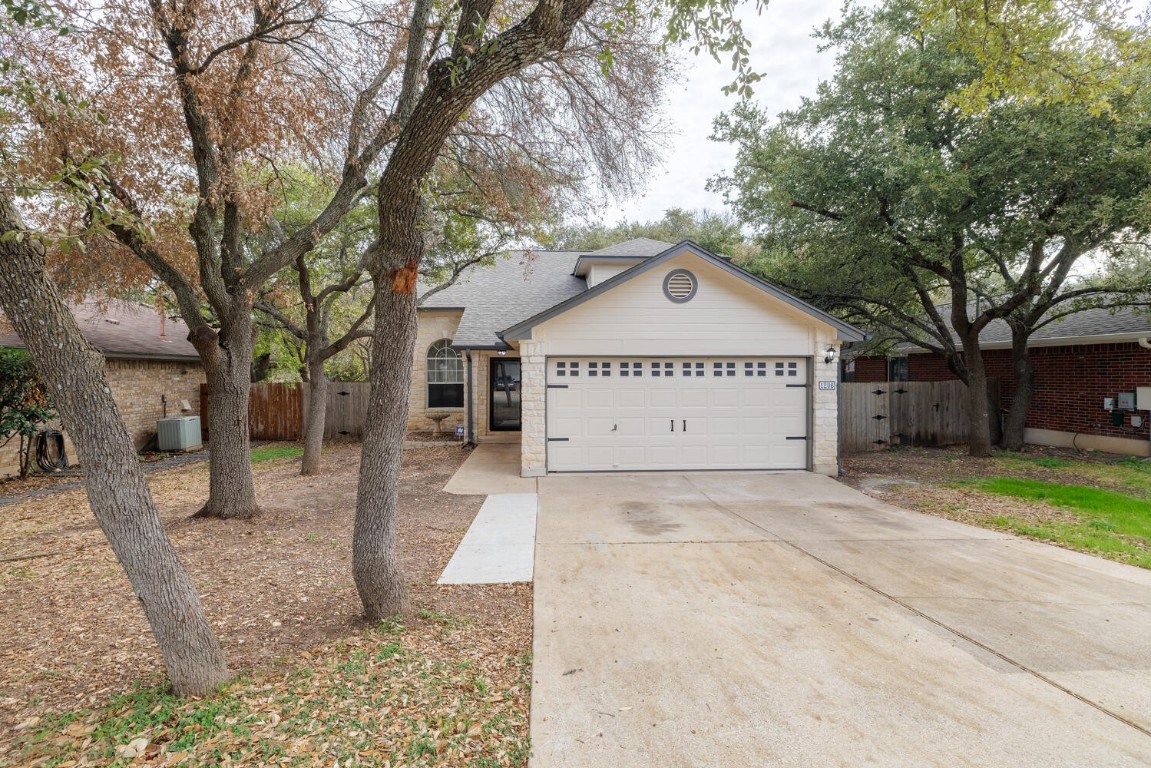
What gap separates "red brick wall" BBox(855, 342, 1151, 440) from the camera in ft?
37.9

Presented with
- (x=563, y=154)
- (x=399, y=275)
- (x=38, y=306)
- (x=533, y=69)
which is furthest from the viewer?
(x=563, y=154)

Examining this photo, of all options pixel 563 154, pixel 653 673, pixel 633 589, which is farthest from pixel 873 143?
pixel 653 673

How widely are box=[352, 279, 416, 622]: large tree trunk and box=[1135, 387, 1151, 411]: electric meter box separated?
14.4 m

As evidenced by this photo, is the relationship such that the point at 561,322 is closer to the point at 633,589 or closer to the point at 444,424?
the point at 633,589

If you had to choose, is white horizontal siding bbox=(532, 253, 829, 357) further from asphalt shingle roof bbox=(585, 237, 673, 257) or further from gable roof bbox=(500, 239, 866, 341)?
asphalt shingle roof bbox=(585, 237, 673, 257)

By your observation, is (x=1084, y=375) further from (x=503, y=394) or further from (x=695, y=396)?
(x=503, y=394)

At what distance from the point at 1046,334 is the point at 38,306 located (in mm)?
17815

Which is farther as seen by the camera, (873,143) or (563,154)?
(873,143)

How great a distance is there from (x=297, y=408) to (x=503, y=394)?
5.96 m

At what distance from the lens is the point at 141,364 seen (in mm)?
13484

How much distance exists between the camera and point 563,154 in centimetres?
725

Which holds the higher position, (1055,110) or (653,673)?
(1055,110)

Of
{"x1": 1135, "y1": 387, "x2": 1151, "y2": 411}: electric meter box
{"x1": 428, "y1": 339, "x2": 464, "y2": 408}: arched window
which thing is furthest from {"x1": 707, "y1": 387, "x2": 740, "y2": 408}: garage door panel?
{"x1": 1135, "y1": 387, "x2": 1151, "y2": 411}: electric meter box

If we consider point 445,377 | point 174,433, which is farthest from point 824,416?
point 174,433
